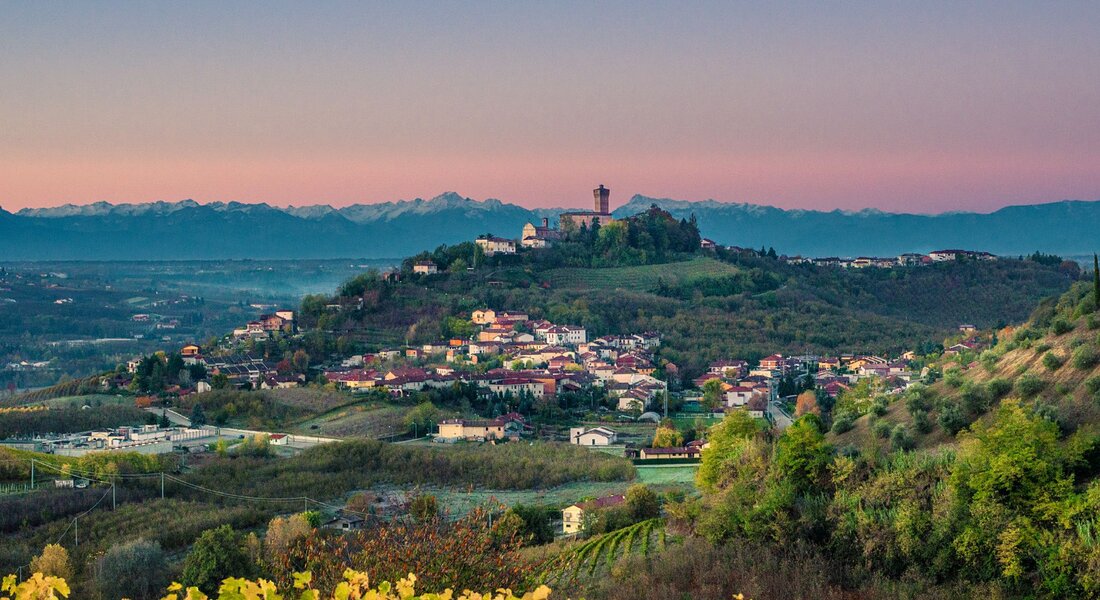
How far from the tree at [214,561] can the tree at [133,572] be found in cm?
46

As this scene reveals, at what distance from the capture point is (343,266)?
7608 inches

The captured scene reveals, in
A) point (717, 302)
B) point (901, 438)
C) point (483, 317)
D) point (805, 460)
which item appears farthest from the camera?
point (717, 302)

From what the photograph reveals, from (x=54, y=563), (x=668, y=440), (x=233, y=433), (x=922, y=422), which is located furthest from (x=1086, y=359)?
(x=233, y=433)

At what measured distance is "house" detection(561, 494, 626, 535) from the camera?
21.5 m

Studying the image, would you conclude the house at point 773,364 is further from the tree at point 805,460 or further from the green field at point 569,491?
the tree at point 805,460

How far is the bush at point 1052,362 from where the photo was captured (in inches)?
645

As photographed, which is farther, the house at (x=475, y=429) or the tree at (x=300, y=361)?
the tree at (x=300, y=361)

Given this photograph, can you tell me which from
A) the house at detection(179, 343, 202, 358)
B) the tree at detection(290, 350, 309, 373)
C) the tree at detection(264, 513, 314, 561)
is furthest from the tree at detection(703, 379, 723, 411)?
the tree at detection(264, 513, 314, 561)

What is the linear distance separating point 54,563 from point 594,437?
20.4 m

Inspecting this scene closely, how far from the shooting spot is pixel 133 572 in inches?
739

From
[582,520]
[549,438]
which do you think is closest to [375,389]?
[549,438]

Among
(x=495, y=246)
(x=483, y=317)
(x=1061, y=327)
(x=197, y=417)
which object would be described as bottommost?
(x=197, y=417)

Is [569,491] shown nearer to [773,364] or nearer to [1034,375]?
[1034,375]

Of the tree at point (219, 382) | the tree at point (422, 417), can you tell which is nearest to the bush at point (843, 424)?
the tree at point (422, 417)
